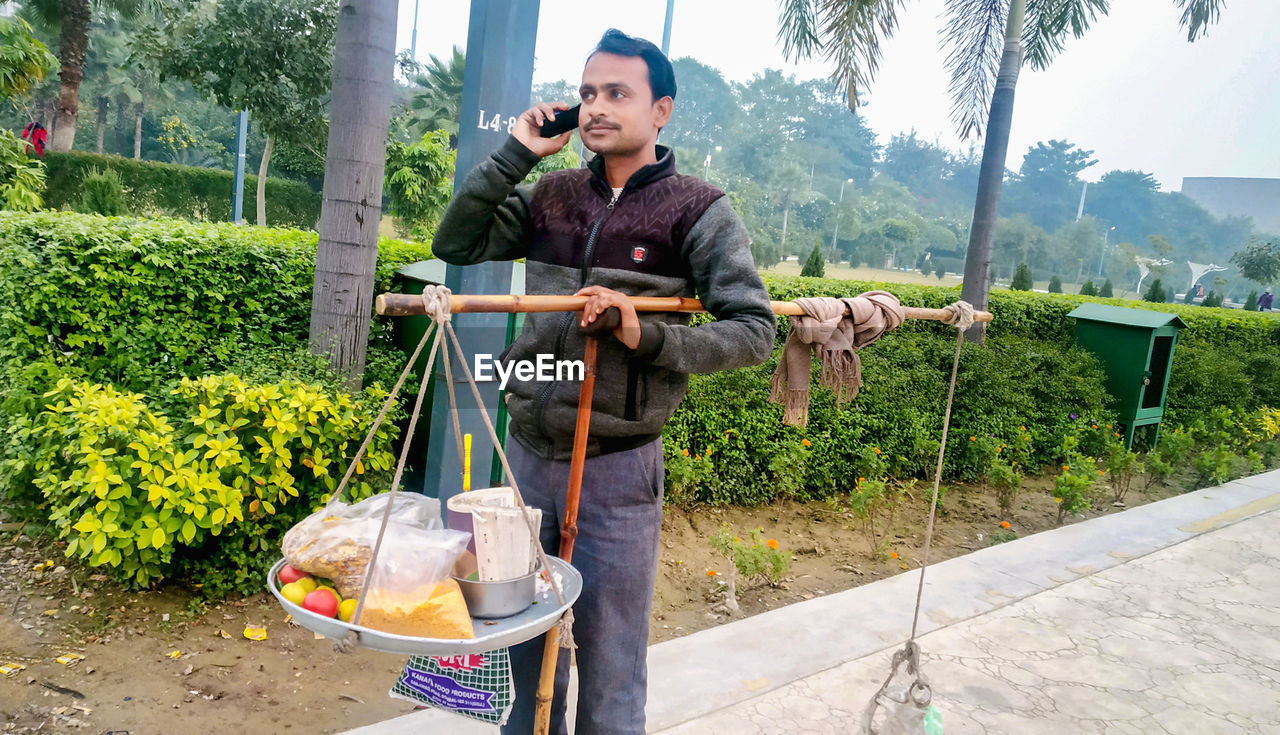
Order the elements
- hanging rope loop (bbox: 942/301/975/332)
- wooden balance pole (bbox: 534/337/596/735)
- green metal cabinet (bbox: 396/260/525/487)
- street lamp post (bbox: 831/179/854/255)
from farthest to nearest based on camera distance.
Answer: street lamp post (bbox: 831/179/854/255) < green metal cabinet (bbox: 396/260/525/487) < hanging rope loop (bbox: 942/301/975/332) < wooden balance pole (bbox: 534/337/596/735)

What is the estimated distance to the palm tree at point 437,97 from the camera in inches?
1283

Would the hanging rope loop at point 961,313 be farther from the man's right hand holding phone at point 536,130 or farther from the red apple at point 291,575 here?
the red apple at point 291,575

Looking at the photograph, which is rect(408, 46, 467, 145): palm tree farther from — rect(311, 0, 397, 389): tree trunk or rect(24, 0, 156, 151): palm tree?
rect(311, 0, 397, 389): tree trunk

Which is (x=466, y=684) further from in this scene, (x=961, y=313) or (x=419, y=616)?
(x=961, y=313)

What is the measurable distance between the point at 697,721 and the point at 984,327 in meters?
6.12

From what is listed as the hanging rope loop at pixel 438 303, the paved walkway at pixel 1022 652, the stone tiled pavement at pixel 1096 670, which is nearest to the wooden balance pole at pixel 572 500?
the hanging rope loop at pixel 438 303

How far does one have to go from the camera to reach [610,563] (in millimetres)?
1932

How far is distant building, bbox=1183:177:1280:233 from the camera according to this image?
54812 millimetres

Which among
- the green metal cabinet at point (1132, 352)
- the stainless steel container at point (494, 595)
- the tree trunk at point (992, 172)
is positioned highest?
the tree trunk at point (992, 172)

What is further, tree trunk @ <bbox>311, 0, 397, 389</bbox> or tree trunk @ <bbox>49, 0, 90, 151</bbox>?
tree trunk @ <bbox>49, 0, 90, 151</bbox>

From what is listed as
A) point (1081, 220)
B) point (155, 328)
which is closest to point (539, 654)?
point (155, 328)

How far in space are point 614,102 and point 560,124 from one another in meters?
0.13

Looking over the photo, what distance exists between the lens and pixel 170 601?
11.3 feet

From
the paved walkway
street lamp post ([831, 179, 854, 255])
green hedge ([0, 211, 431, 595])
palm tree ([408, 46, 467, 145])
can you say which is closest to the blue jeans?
the paved walkway
